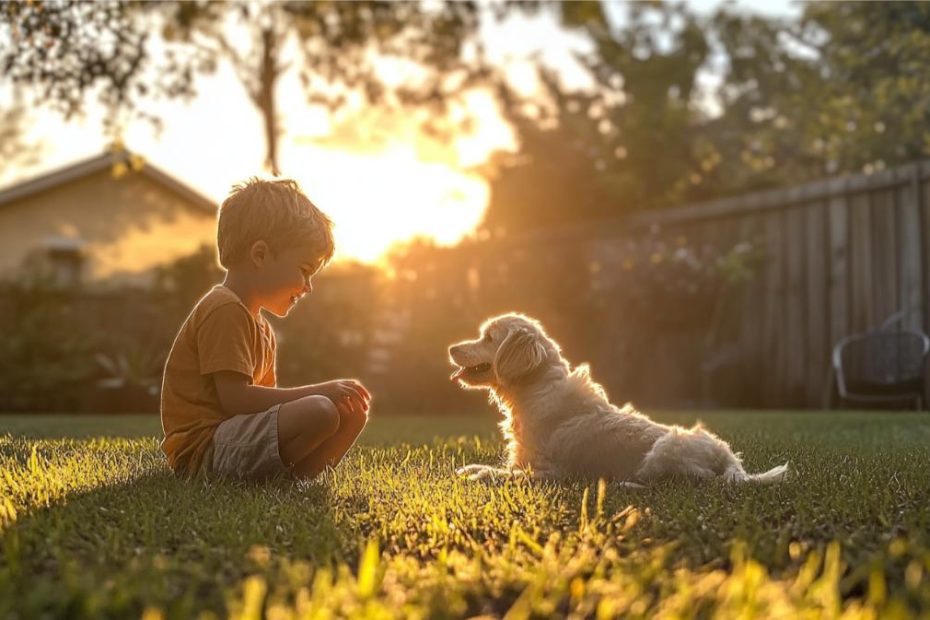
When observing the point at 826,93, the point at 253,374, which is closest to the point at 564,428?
the point at 253,374

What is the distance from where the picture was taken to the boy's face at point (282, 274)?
Answer: 4.06 metres

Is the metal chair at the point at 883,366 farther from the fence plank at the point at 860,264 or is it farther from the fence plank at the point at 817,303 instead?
the fence plank at the point at 817,303

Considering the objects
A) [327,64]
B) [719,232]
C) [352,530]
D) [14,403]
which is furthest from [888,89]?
[352,530]

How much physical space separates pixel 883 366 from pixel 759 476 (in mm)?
6857

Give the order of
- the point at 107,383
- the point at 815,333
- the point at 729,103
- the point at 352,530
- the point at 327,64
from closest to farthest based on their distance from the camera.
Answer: the point at 352,530 → the point at 815,333 → the point at 107,383 → the point at 327,64 → the point at 729,103

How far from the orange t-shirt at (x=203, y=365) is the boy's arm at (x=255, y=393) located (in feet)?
0.19

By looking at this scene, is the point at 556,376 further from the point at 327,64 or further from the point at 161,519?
the point at 327,64

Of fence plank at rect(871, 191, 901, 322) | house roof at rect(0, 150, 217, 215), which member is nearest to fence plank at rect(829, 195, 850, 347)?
fence plank at rect(871, 191, 901, 322)

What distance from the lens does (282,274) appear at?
13.4 feet

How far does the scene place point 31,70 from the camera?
819 centimetres

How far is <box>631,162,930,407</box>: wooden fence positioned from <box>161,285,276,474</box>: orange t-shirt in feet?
27.0

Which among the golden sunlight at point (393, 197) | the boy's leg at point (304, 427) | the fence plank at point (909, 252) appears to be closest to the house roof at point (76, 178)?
the golden sunlight at point (393, 197)

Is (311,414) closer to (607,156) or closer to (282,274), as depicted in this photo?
(282,274)

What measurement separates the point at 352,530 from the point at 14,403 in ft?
38.9
